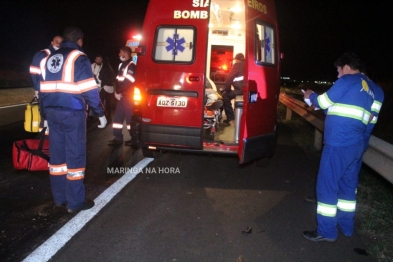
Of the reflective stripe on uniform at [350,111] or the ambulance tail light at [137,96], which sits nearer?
the reflective stripe on uniform at [350,111]

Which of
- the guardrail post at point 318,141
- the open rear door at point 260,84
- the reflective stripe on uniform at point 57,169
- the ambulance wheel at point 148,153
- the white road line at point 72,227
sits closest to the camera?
the white road line at point 72,227

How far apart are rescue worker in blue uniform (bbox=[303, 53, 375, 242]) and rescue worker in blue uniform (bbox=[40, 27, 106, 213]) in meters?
2.46

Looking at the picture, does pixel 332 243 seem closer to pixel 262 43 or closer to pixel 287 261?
pixel 287 261

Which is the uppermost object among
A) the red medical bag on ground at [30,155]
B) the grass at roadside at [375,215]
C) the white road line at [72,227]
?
the red medical bag on ground at [30,155]

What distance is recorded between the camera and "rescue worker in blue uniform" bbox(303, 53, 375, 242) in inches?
141

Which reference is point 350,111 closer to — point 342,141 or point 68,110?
point 342,141

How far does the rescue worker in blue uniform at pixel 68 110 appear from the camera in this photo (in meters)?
3.91

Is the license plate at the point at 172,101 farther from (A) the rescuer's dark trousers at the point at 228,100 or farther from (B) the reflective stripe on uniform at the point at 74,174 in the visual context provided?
(A) the rescuer's dark trousers at the point at 228,100

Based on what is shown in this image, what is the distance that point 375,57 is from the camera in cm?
3119

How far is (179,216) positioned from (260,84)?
2.21 m

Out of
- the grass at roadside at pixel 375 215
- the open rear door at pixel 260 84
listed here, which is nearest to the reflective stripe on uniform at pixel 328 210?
the grass at roadside at pixel 375 215

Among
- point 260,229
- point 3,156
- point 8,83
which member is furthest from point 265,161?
point 8,83

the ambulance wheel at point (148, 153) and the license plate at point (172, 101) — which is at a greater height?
the license plate at point (172, 101)

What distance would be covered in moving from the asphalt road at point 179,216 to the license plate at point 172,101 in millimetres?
1137
